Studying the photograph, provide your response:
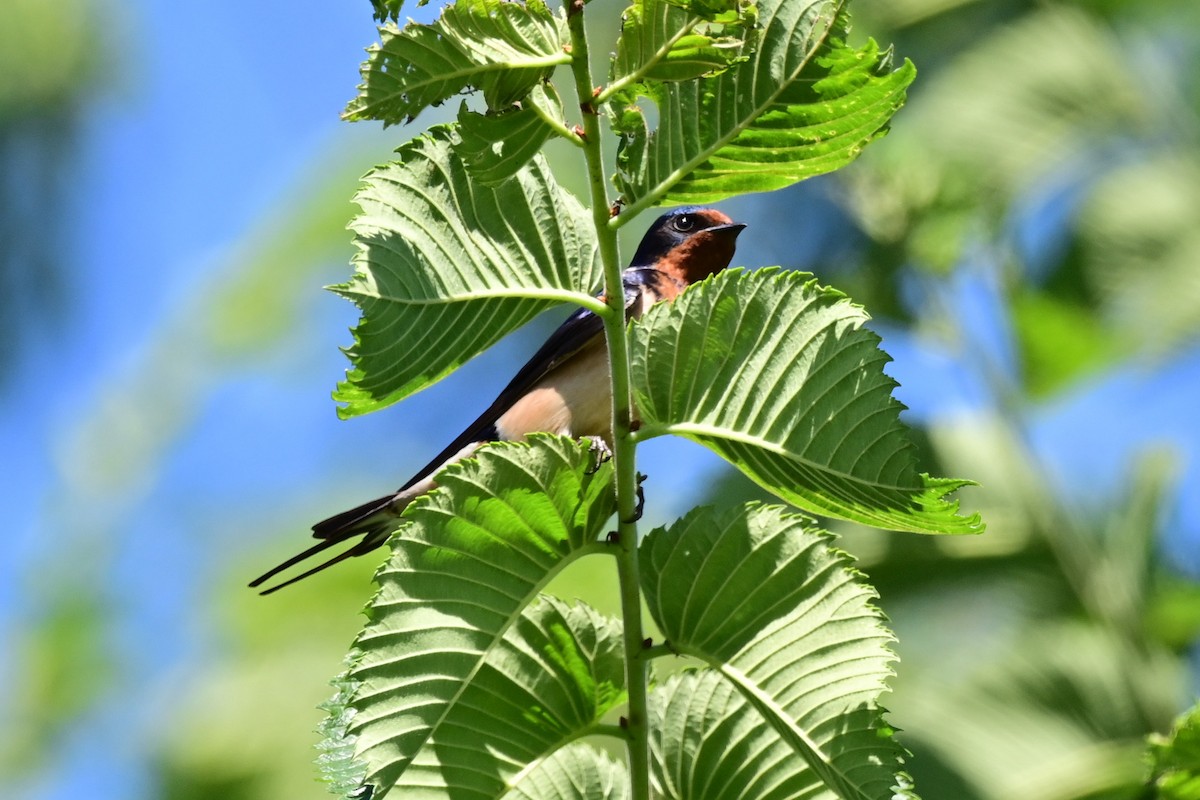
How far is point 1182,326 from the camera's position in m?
9.28

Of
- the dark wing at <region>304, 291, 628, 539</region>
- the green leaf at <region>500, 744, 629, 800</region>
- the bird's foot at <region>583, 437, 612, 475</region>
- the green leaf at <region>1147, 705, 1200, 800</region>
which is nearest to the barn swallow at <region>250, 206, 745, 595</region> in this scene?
the dark wing at <region>304, 291, 628, 539</region>

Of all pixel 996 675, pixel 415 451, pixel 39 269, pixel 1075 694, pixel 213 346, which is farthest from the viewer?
A: pixel 39 269

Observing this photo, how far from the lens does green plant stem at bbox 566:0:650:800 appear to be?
4.40 feet

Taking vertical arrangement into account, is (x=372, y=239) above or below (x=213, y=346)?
below

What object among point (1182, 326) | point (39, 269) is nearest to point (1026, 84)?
point (1182, 326)

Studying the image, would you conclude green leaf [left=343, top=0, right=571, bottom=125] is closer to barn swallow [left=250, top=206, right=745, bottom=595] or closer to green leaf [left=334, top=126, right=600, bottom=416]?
green leaf [left=334, top=126, right=600, bottom=416]

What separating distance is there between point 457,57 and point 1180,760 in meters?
1.09

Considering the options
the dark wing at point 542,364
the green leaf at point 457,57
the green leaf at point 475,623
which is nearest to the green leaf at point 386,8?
the green leaf at point 457,57

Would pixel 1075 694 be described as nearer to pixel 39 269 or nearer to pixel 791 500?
pixel 791 500

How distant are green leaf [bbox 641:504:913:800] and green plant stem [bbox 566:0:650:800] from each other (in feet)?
0.10

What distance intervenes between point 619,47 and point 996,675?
20.7 feet

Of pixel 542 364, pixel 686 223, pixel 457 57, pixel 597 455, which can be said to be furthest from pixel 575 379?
pixel 457 57

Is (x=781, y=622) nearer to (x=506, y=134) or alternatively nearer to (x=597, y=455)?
(x=597, y=455)

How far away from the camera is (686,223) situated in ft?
12.3
